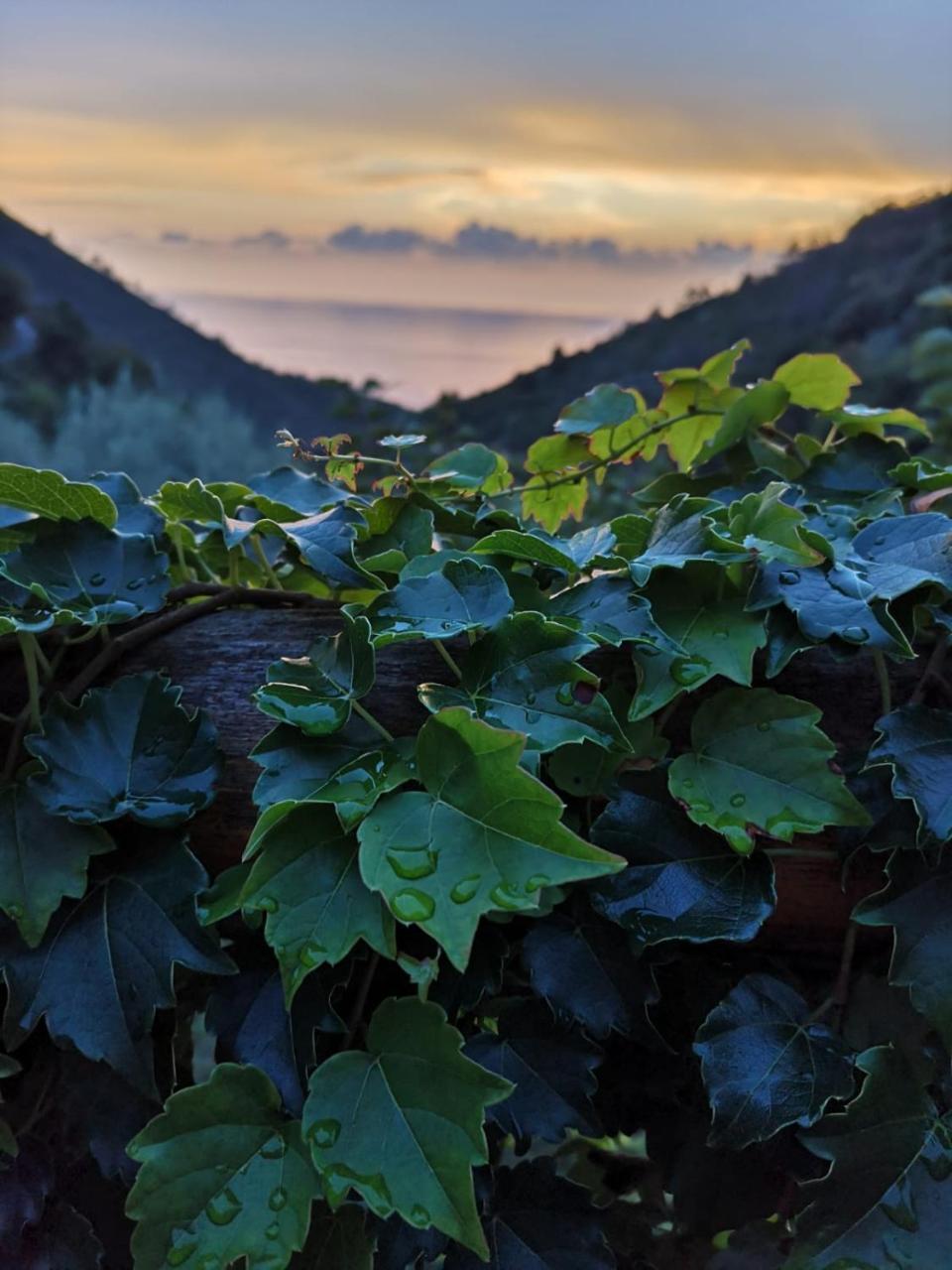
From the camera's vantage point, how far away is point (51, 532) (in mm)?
642

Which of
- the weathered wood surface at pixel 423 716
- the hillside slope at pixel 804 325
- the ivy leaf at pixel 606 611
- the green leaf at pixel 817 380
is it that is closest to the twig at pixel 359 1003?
the weathered wood surface at pixel 423 716

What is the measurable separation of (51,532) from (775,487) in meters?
0.44

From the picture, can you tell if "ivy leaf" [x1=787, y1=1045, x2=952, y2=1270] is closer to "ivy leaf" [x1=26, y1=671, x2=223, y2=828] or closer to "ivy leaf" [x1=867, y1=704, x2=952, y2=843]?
"ivy leaf" [x1=867, y1=704, x2=952, y2=843]

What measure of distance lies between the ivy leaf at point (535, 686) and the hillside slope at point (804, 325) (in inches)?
104

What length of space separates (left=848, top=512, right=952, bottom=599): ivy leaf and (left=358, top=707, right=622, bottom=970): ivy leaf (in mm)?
220

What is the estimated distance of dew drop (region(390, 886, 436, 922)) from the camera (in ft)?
1.39

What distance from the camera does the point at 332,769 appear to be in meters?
0.50

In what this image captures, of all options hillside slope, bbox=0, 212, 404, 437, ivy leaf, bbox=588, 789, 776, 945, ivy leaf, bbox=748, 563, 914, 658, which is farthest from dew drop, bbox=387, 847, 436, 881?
hillside slope, bbox=0, 212, 404, 437

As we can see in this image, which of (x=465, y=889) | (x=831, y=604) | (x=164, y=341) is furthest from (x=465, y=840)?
(x=164, y=341)

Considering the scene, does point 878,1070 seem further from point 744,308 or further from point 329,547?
point 744,308

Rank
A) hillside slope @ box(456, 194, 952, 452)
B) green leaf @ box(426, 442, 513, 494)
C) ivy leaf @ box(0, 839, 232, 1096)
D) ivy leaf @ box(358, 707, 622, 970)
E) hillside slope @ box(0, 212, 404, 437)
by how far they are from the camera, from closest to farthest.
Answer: ivy leaf @ box(358, 707, 622, 970)
ivy leaf @ box(0, 839, 232, 1096)
green leaf @ box(426, 442, 513, 494)
hillside slope @ box(0, 212, 404, 437)
hillside slope @ box(456, 194, 952, 452)

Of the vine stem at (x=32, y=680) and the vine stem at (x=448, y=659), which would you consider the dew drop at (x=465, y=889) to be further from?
the vine stem at (x=32, y=680)

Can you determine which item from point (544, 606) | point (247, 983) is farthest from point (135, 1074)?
point (544, 606)

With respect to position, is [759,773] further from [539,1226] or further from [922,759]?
[539,1226]
